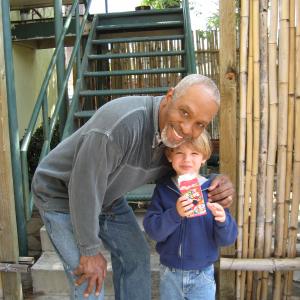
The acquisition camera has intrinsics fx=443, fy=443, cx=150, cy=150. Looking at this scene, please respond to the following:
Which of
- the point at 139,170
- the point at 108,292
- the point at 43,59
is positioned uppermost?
the point at 43,59

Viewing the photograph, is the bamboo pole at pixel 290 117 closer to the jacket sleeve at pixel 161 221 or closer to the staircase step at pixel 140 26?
the jacket sleeve at pixel 161 221

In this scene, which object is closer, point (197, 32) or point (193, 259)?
point (193, 259)

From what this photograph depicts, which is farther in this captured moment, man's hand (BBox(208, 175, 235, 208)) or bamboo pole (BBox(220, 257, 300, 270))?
bamboo pole (BBox(220, 257, 300, 270))

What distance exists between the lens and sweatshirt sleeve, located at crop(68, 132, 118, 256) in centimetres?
168

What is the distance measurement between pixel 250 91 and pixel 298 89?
287 mm

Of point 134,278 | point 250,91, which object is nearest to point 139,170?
point 134,278

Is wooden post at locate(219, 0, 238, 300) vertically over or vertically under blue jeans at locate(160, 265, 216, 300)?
over

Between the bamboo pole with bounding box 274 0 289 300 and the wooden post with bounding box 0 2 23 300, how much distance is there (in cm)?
181

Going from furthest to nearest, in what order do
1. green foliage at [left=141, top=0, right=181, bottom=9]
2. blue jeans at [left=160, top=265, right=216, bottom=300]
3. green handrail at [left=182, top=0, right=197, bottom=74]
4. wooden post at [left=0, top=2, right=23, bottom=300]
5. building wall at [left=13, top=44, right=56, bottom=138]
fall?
green foliage at [left=141, top=0, right=181, bottom=9] < building wall at [left=13, top=44, right=56, bottom=138] < green handrail at [left=182, top=0, right=197, bottom=74] < wooden post at [left=0, top=2, right=23, bottom=300] < blue jeans at [left=160, top=265, right=216, bottom=300]

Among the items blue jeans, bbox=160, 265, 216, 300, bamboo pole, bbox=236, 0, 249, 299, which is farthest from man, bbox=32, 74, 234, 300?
bamboo pole, bbox=236, 0, 249, 299

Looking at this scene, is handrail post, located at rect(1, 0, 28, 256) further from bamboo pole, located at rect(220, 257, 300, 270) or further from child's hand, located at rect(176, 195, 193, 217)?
child's hand, located at rect(176, 195, 193, 217)

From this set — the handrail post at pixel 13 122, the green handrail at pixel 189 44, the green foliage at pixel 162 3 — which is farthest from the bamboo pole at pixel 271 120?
the green foliage at pixel 162 3

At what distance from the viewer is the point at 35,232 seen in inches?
170

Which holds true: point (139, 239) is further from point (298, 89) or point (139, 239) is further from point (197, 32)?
point (197, 32)
